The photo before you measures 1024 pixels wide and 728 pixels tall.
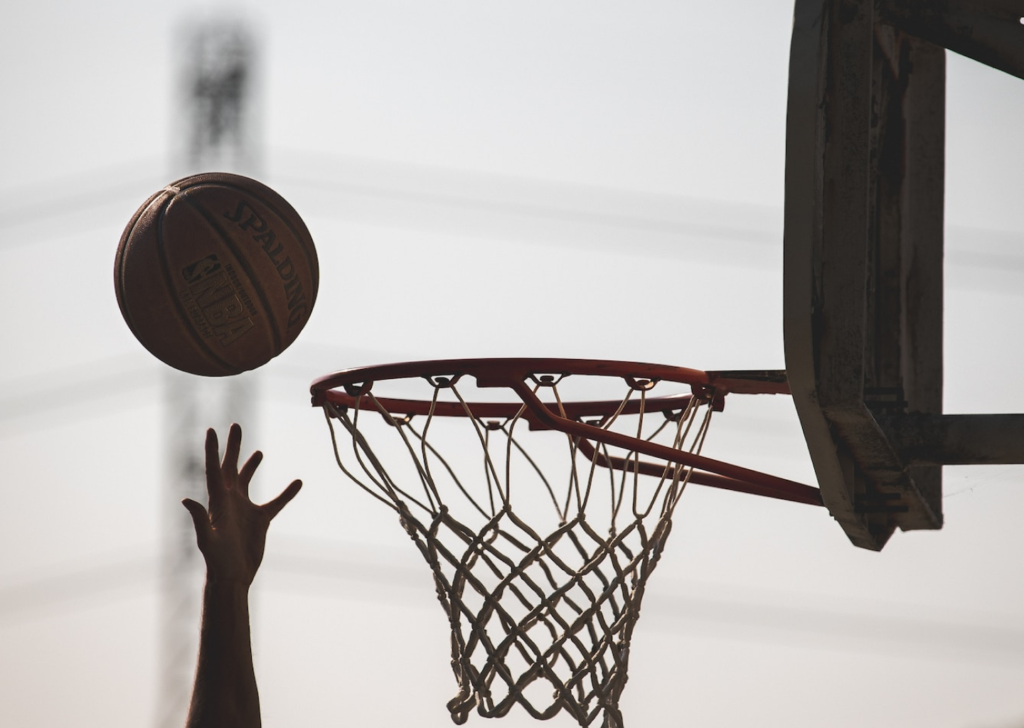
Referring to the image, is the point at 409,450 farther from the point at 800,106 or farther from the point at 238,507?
the point at 800,106

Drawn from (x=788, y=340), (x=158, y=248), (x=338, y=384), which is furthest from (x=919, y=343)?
(x=158, y=248)

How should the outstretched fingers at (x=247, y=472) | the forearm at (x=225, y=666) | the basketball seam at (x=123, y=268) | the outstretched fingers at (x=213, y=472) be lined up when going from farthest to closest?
the basketball seam at (x=123, y=268)
the outstretched fingers at (x=247, y=472)
the outstretched fingers at (x=213, y=472)
the forearm at (x=225, y=666)

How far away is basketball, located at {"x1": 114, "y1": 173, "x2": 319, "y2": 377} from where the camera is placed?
11.0 ft

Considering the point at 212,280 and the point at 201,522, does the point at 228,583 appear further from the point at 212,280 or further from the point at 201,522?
the point at 212,280

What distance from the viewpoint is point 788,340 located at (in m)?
2.30

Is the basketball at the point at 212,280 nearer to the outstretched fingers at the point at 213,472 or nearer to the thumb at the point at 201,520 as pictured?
the outstretched fingers at the point at 213,472

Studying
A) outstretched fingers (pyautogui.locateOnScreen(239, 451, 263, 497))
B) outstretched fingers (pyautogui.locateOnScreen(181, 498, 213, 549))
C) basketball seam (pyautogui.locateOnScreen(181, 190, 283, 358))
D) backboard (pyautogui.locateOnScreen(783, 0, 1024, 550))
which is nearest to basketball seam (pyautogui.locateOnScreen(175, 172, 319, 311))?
basketball seam (pyautogui.locateOnScreen(181, 190, 283, 358))

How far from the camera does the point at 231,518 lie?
311cm

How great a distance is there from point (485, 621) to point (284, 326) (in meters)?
1.18

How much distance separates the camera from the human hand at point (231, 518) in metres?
2.99

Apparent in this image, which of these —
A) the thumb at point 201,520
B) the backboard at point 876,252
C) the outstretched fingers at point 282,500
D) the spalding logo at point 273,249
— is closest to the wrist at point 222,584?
the thumb at point 201,520

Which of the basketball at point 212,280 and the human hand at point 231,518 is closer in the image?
the human hand at point 231,518

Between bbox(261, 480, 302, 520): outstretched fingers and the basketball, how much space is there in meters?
0.47

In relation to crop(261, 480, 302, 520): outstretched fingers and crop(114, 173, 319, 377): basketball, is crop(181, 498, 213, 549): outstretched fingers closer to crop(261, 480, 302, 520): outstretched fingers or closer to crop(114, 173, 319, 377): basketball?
crop(261, 480, 302, 520): outstretched fingers
